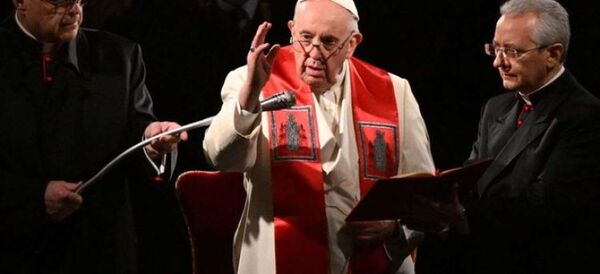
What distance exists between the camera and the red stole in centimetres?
407

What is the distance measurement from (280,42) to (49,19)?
61.6 inches

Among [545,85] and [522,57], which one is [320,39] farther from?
[545,85]

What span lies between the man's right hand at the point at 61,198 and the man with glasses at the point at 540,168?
1.31 metres

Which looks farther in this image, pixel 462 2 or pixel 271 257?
pixel 462 2

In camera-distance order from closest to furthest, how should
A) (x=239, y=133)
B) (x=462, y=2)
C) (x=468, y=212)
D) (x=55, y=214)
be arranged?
(x=239, y=133)
(x=55, y=214)
(x=468, y=212)
(x=462, y=2)

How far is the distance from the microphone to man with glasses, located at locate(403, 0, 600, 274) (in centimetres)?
80

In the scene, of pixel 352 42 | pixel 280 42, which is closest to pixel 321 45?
pixel 352 42

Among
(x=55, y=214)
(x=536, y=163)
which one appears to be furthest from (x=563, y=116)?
(x=55, y=214)

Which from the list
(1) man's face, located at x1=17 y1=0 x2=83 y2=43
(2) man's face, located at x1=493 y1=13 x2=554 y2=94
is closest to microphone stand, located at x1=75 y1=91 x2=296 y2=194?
(1) man's face, located at x1=17 y1=0 x2=83 y2=43

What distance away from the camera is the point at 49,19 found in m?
4.08

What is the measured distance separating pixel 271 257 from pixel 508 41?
121 centimetres

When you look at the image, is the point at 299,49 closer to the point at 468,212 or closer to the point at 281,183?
the point at 281,183

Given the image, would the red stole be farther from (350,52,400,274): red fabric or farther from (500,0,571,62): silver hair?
(500,0,571,62): silver hair

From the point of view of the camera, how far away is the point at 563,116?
Answer: 14.1ft
